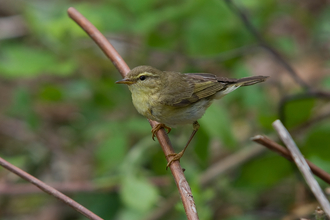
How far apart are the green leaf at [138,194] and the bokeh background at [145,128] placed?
0.4 inches

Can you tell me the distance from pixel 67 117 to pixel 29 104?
6.65ft

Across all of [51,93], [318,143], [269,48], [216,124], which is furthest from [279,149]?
[51,93]

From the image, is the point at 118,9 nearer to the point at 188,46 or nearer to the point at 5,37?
the point at 188,46

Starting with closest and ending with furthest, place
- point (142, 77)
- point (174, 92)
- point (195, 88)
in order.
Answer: point (142, 77), point (174, 92), point (195, 88)

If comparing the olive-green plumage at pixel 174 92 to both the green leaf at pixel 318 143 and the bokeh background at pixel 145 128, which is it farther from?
the green leaf at pixel 318 143

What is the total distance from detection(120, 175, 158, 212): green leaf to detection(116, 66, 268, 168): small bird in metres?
0.49

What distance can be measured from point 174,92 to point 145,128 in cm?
97

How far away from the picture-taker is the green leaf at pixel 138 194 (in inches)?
149

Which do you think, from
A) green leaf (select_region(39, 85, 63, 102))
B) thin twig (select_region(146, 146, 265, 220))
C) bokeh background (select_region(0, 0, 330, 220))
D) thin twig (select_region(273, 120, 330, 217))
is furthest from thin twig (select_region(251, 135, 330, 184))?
green leaf (select_region(39, 85, 63, 102))

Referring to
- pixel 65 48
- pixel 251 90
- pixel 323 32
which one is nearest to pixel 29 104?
pixel 65 48

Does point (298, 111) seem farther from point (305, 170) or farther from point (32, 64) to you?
point (32, 64)

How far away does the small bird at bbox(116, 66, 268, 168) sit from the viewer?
12.1 feet

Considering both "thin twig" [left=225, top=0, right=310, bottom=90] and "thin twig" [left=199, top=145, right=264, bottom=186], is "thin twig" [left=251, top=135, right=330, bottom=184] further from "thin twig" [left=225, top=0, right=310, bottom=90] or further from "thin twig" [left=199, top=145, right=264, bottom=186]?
"thin twig" [left=199, top=145, right=264, bottom=186]

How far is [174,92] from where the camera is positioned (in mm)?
Answer: 3939
